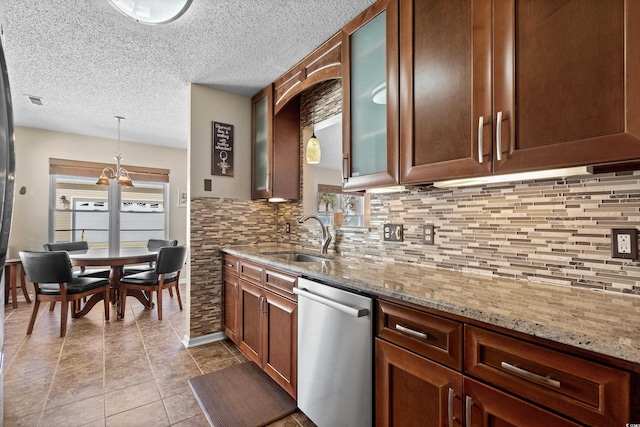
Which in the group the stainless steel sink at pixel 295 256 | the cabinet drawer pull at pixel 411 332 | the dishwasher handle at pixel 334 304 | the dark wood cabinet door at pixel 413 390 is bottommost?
the dark wood cabinet door at pixel 413 390

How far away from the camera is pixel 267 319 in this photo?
6.71 feet

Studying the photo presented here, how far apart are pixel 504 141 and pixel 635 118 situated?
34 cm

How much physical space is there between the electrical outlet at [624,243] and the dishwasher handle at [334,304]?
94cm

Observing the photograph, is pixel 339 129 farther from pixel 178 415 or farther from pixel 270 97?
pixel 178 415

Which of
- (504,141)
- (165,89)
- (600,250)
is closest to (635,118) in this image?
(504,141)

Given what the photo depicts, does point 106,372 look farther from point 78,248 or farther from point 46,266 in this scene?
point 78,248

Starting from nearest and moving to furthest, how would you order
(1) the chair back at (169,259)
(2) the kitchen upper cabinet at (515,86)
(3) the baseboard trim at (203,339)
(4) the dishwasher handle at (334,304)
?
(2) the kitchen upper cabinet at (515,86)
(4) the dishwasher handle at (334,304)
(3) the baseboard trim at (203,339)
(1) the chair back at (169,259)

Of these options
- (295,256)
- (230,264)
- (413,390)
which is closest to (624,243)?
(413,390)

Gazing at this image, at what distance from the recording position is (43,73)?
258 cm

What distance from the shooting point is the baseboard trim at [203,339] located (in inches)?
106

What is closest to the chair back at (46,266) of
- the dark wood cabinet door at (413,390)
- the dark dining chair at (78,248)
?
the dark dining chair at (78,248)

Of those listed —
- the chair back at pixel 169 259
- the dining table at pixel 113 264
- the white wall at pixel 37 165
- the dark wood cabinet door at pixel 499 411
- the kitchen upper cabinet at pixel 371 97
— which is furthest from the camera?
the white wall at pixel 37 165

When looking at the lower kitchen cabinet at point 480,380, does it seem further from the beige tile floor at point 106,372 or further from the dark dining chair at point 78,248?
the dark dining chair at point 78,248

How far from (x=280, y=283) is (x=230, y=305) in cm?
101
